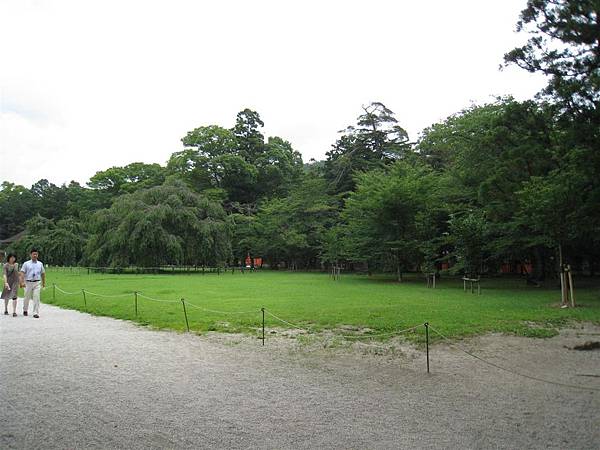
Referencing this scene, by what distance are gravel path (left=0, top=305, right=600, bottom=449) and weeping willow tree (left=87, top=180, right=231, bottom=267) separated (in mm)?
25769

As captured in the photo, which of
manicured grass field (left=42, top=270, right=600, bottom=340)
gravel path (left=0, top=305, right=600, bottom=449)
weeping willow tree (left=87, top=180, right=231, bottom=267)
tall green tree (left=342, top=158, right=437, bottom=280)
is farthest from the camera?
weeping willow tree (left=87, top=180, right=231, bottom=267)

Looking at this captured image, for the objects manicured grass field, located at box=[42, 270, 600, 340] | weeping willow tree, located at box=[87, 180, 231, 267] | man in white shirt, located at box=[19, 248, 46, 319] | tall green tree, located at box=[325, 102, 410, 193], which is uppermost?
tall green tree, located at box=[325, 102, 410, 193]

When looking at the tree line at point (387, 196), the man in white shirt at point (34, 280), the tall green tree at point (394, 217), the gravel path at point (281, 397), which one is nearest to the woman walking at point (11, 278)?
the man in white shirt at point (34, 280)

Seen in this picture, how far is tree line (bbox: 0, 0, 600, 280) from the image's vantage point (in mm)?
10422

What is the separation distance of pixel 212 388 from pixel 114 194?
181 feet

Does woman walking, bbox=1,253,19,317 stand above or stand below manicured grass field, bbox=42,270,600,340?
above

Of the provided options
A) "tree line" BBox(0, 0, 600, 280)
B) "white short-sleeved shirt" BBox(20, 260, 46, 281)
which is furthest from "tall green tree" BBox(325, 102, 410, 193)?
"white short-sleeved shirt" BBox(20, 260, 46, 281)

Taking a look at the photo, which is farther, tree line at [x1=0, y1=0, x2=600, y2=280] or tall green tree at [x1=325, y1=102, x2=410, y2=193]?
tall green tree at [x1=325, y1=102, x2=410, y2=193]

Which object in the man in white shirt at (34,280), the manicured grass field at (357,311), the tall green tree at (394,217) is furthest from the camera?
the tall green tree at (394,217)

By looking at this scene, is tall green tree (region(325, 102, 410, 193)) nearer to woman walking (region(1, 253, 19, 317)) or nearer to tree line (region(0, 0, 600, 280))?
tree line (region(0, 0, 600, 280))

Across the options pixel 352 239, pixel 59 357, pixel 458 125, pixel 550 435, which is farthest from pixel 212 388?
pixel 458 125

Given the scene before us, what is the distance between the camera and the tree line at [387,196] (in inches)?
410

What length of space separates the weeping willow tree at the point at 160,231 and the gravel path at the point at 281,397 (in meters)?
25.8

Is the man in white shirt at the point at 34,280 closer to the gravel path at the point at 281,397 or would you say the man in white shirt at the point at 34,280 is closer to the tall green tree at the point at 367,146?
the gravel path at the point at 281,397
